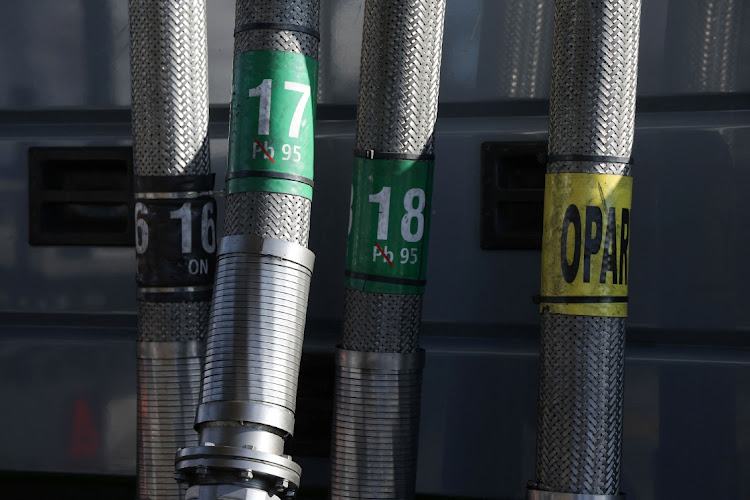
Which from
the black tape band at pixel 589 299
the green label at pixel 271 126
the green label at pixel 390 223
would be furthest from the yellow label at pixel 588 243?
the green label at pixel 271 126

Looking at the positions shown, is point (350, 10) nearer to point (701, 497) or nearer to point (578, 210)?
point (578, 210)

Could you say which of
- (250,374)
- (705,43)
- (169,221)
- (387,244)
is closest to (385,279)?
(387,244)

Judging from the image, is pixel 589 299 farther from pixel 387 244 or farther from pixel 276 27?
pixel 276 27

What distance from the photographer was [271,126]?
1.56 meters

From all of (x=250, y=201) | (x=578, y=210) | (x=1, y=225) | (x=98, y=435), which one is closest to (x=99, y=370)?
(x=98, y=435)

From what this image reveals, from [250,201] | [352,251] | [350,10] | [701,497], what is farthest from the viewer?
[350,10]

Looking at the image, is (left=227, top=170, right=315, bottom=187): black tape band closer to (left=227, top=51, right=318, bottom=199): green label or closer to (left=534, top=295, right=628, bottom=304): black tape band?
(left=227, top=51, right=318, bottom=199): green label

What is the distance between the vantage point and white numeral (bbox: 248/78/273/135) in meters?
1.56

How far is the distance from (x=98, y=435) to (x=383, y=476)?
85cm

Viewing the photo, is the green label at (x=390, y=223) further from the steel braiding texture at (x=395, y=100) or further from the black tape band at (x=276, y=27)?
the black tape band at (x=276, y=27)

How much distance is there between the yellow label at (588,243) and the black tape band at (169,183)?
0.70 metres

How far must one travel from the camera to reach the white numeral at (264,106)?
1.56 metres

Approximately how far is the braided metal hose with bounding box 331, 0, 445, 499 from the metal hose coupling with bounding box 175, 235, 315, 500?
0.16m

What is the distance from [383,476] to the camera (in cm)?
166
